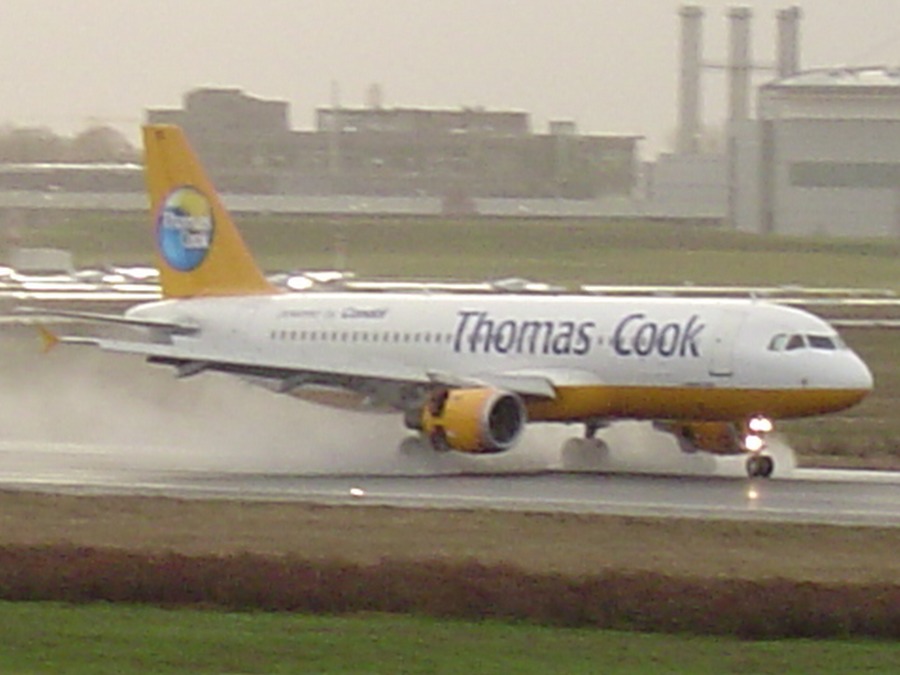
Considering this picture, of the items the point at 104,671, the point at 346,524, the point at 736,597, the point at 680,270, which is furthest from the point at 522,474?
the point at 680,270

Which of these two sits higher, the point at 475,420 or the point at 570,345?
the point at 570,345

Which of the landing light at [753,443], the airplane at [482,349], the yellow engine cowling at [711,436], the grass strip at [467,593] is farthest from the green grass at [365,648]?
the yellow engine cowling at [711,436]

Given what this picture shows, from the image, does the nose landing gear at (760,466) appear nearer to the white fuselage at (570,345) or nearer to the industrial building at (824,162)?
the white fuselage at (570,345)

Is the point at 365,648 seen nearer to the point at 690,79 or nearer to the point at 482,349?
the point at 482,349

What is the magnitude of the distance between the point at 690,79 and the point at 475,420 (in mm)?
144859

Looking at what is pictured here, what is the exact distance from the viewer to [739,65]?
596 feet

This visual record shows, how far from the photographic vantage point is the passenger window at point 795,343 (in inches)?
1550

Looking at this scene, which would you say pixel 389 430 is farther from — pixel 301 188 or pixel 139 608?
pixel 301 188

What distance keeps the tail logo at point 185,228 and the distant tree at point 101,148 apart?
208 ft

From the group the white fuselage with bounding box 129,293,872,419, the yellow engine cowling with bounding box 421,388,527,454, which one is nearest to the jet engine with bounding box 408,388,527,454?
the yellow engine cowling with bounding box 421,388,527,454

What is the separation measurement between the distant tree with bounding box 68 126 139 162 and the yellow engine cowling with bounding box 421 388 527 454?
7221cm

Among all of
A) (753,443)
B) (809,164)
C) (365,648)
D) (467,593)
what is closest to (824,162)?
(809,164)

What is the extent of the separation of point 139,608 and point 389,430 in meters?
23.7

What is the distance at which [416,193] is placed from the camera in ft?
434
